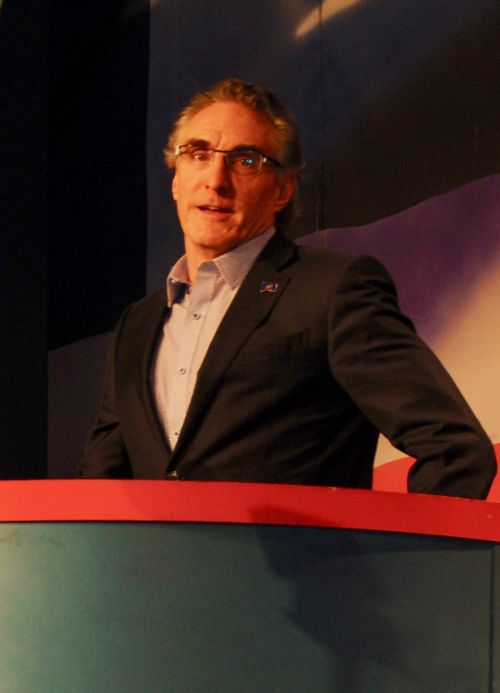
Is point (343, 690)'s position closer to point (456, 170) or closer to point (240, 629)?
point (240, 629)

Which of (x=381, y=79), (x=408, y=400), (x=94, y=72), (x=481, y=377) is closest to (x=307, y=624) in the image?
(x=408, y=400)

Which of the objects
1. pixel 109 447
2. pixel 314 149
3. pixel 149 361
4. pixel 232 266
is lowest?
pixel 109 447

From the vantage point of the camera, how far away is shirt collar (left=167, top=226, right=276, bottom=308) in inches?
70.7

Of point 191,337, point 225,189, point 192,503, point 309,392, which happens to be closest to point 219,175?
point 225,189

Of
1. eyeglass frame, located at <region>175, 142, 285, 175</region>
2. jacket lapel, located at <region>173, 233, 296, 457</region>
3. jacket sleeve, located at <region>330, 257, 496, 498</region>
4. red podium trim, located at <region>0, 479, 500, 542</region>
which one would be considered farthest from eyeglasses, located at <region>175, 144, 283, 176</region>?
red podium trim, located at <region>0, 479, 500, 542</region>

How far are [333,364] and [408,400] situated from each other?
0.12 metres

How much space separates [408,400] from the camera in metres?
1.54

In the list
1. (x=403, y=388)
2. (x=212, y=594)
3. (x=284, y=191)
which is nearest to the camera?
(x=212, y=594)

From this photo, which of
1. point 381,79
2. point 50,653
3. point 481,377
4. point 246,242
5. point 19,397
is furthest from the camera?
point 19,397

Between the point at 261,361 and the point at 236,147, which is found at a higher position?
the point at 236,147

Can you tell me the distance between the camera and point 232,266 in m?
1.80

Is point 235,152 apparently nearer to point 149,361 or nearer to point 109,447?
point 149,361

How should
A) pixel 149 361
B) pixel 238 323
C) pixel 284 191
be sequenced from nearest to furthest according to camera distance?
pixel 238 323 < pixel 149 361 < pixel 284 191

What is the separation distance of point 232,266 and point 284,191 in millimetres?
178
